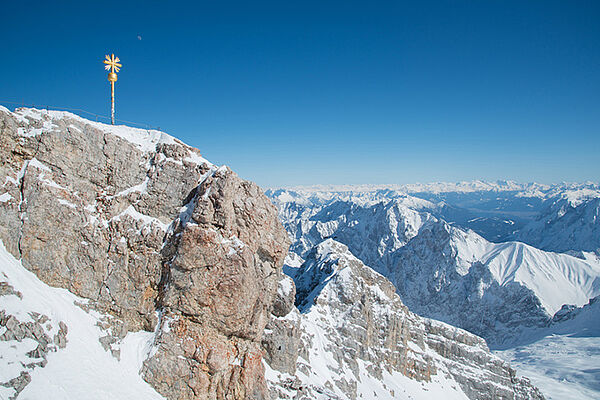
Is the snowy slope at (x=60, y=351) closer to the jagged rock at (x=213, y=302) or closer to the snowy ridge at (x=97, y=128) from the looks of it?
the jagged rock at (x=213, y=302)

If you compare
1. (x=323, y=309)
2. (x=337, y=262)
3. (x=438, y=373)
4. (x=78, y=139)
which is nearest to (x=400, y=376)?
(x=438, y=373)

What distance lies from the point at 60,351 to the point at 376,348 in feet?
287

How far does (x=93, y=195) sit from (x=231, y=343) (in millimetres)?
21966

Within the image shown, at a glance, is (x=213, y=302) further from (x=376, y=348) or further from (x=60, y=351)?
(x=376, y=348)

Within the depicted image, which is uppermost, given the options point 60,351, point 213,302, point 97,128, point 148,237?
point 97,128

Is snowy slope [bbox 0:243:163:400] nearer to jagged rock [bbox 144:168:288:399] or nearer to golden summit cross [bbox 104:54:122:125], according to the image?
jagged rock [bbox 144:168:288:399]

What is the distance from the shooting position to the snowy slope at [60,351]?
83.7 ft

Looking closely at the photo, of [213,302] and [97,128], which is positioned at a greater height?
[97,128]

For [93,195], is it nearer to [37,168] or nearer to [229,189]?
[37,168]

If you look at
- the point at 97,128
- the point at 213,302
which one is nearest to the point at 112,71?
the point at 97,128

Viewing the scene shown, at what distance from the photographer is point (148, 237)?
35469 mm

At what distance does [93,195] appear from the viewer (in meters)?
34.4

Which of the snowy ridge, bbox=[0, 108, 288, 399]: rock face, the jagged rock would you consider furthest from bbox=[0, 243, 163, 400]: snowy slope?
the snowy ridge

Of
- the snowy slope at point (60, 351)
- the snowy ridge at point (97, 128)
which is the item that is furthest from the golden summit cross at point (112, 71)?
the snowy slope at point (60, 351)
